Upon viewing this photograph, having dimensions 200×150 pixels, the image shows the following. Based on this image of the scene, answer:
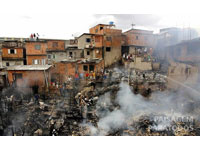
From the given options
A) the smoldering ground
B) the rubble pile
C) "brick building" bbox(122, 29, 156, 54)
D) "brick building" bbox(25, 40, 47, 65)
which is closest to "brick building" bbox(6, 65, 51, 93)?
"brick building" bbox(25, 40, 47, 65)

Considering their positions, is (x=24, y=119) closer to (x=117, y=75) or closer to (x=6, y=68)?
(x=6, y=68)

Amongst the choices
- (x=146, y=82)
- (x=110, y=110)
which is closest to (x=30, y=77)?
(x=110, y=110)

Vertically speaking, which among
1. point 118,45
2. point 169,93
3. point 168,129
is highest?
point 118,45

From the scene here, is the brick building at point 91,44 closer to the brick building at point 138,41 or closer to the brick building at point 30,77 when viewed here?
the brick building at point 138,41

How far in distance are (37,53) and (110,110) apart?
3.87 metres

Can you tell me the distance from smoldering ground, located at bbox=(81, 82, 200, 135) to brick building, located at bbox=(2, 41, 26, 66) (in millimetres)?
3923

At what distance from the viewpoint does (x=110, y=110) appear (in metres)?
4.51

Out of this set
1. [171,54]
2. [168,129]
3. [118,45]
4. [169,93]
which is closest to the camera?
[168,129]

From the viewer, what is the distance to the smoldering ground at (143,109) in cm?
394

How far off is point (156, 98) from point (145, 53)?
1.86m

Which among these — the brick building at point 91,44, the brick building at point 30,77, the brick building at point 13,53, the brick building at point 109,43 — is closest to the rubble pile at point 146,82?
the brick building at point 109,43

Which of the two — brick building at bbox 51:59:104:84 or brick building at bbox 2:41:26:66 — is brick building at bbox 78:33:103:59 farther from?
brick building at bbox 2:41:26:66

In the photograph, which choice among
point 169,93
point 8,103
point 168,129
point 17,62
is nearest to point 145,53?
point 169,93

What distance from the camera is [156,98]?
4.29m
